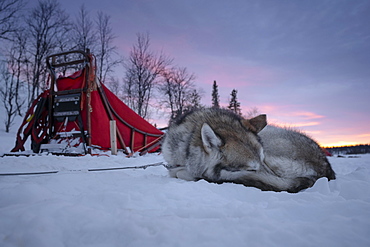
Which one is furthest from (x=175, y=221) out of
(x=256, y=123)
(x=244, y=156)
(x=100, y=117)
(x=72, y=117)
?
(x=100, y=117)

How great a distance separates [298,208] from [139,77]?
1990cm

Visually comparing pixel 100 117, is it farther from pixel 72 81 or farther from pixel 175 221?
pixel 175 221

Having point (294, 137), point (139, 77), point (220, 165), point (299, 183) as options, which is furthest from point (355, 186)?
point (139, 77)

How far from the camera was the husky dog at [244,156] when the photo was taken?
2.01m

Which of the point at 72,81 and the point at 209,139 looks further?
the point at 72,81

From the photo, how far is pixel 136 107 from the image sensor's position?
2127 cm

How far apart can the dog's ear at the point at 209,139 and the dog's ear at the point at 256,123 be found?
0.57 meters

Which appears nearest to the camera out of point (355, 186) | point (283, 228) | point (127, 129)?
point (283, 228)

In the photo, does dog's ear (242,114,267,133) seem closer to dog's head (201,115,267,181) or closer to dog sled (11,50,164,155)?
dog's head (201,115,267,181)

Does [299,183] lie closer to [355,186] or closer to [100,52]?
[355,186]

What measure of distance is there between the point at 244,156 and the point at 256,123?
29.0 inches

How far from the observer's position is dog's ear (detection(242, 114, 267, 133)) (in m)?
2.54

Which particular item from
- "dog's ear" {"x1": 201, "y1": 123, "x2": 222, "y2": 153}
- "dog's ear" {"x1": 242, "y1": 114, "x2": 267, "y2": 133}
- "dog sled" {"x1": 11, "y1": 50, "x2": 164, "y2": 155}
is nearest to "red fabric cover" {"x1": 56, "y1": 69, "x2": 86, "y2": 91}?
"dog sled" {"x1": 11, "y1": 50, "x2": 164, "y2": 155}

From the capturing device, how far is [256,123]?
→ 102 inches
